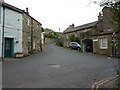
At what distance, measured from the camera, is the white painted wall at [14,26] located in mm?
15232

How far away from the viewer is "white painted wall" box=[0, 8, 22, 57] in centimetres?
1523

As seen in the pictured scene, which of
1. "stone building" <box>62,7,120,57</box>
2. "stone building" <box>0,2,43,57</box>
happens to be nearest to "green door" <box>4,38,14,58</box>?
"stone building" <box>0,2,43,57</box>

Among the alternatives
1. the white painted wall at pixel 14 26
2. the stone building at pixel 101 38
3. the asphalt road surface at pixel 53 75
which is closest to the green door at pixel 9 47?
the white painted wall at pixel 14 26

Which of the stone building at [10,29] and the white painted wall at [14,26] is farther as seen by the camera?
the white painted wall at [14,26]

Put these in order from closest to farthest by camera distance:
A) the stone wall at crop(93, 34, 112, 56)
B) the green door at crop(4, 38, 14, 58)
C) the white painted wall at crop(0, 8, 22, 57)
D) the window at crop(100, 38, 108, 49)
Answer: the white painted wall at crop(0, 8, 22, 57), the green door at crop(4, 38, 14, 58), the stone wall at crop(93, 34, 112, 56), the window at crop(100, 38, 108, 49)

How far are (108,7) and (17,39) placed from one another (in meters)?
15.3

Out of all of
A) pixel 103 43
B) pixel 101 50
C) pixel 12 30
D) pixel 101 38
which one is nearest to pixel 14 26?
pixel 12 30

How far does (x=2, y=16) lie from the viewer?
14.6 m

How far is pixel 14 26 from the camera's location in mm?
16328

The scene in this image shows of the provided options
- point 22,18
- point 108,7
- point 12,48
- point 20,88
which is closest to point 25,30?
point 22,18

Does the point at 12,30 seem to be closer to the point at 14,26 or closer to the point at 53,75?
the point at 14,26

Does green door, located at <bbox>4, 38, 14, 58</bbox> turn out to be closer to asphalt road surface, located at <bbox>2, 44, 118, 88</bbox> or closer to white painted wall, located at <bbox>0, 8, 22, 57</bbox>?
white painted wall, located at <bbox>0, 8, 22, 57</bbox>

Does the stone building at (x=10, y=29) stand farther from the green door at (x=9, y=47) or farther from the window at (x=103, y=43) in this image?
the window at (x=103, y=43)

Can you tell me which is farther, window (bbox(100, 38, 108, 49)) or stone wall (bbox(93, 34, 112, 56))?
window (bbox(100, 38, 108, 49))
